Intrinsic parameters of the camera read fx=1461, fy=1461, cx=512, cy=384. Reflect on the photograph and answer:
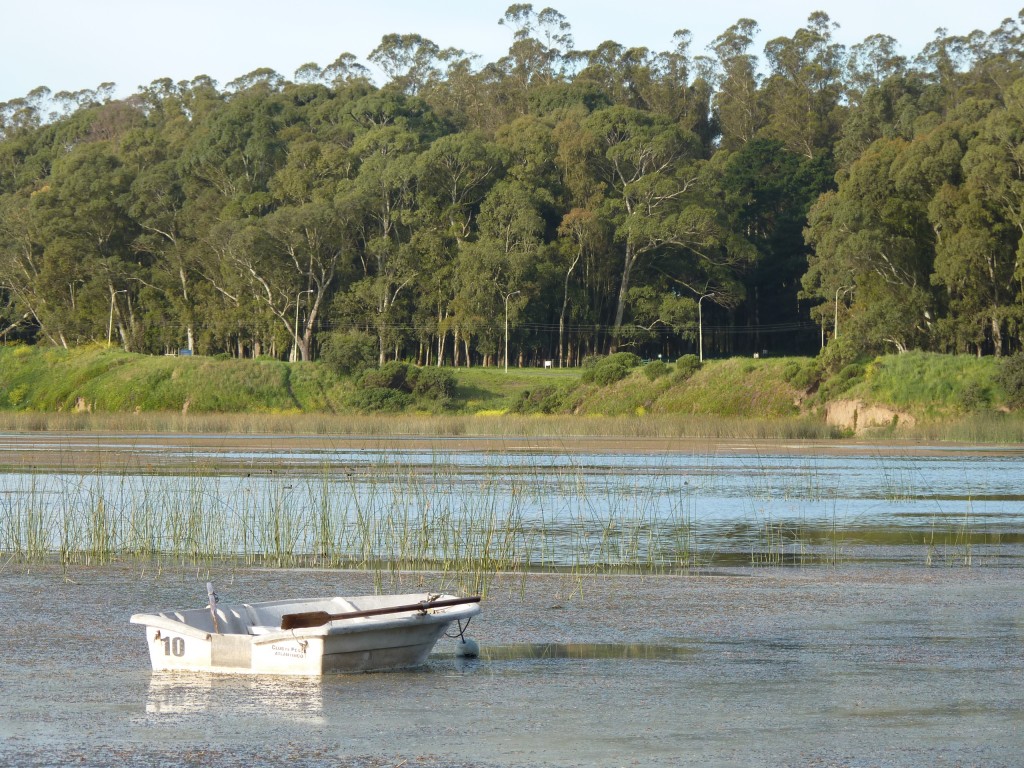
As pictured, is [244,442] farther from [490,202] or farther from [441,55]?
[441,55]

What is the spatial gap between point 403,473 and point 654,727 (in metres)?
23.4

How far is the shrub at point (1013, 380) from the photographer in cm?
5656

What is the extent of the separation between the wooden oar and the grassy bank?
40.1 metres

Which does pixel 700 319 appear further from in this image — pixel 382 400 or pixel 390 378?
pixel 382 400

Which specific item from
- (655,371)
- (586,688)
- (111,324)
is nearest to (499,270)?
(655,371)

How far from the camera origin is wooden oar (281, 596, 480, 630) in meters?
11.4

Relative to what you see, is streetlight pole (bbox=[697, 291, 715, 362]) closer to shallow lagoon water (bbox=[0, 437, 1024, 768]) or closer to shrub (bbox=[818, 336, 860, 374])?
shrub (bbox=[818, 336, 860, 374])

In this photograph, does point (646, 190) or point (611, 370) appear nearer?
point (611, 370)

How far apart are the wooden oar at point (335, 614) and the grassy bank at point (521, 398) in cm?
4008

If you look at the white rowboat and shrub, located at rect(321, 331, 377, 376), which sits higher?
shrub, located at rect(321, 331, 377, 376)

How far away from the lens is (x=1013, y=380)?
186 ft

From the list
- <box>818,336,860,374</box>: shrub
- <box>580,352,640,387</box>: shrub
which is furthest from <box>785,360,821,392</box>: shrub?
<box>580,352,640,387</box>: shrub

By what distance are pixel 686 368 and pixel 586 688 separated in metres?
57.9

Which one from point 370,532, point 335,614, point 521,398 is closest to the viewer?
point 335,614
